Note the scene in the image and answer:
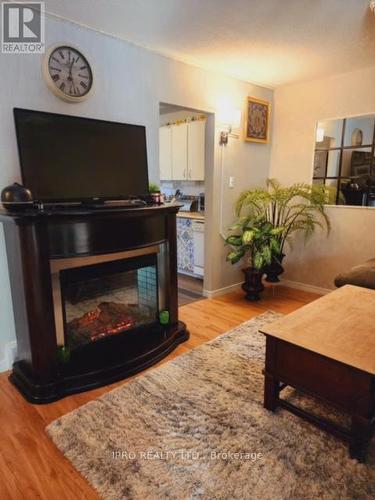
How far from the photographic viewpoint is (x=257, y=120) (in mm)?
3850

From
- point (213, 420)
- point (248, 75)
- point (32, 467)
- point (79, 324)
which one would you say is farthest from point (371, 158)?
point (32, 467)

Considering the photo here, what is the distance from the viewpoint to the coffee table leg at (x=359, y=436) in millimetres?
1508

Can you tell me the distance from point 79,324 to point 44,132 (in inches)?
52.1

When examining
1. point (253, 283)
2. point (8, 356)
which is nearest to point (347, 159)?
point (253, 283)

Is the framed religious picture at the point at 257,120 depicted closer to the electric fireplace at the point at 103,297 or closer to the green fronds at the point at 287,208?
the green fronds at the point at 287,208

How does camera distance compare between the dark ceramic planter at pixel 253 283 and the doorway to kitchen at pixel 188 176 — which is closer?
the dark ceramic planter at pixel 253 283

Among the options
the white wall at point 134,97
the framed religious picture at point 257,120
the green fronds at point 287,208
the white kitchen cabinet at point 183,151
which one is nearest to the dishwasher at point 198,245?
the white wall at point 134,97

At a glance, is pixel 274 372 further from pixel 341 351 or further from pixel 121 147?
pixel 121 147

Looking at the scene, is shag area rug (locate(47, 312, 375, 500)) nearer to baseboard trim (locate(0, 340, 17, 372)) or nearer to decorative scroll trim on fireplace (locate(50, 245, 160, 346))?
decorative scroll trim on fireplace (locate(50, 245, 160, 346))

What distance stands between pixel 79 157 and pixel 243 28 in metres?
1.52

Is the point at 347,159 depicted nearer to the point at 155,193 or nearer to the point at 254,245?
the point at 254,245

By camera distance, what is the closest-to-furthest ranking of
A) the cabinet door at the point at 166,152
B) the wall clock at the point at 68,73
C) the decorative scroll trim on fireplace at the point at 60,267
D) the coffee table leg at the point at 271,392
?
the coffee table leg at the point at 271,392, the decorative scroll trim on fireplace at the point at 60,267, the wall clock at the point at 68,73, the cabinet door at the point at 166,152

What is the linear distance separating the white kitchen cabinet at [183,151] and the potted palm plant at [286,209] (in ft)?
2.94

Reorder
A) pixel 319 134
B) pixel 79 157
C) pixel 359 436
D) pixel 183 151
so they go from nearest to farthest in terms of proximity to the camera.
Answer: pixel 359 436, pixel 79 157, pixel 319 134, pixel 183 151
